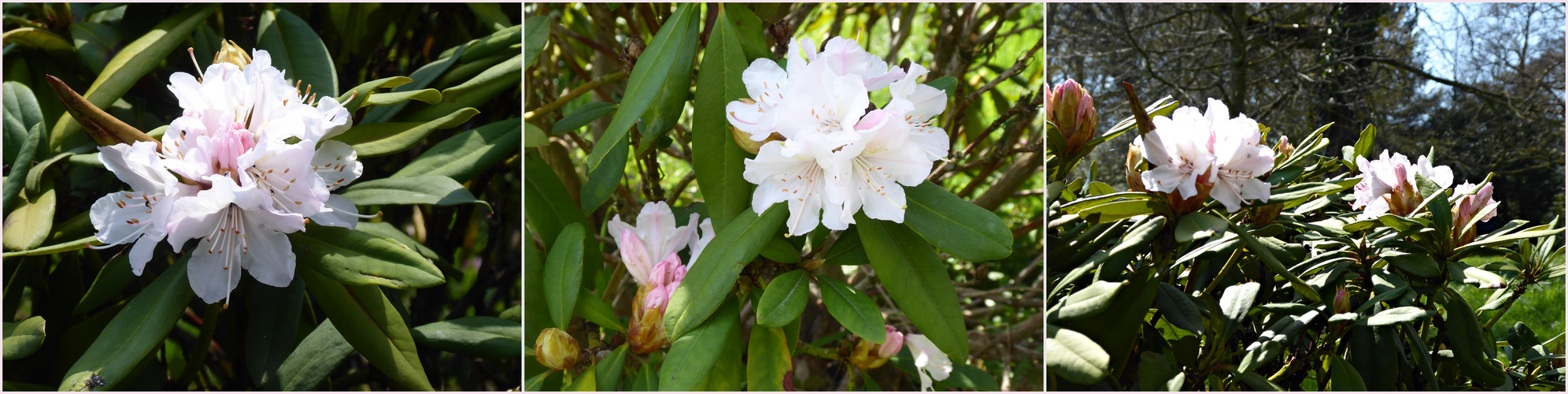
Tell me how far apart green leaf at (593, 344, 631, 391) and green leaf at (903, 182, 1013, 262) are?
0.37 metres

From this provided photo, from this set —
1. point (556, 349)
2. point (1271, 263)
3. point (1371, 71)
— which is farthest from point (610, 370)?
point (1371, 71)

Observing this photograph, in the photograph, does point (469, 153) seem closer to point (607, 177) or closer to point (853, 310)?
point (607, 177)

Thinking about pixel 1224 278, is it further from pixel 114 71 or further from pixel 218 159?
pixel 114 71

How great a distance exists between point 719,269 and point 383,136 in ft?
1.42

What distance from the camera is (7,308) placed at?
95cm

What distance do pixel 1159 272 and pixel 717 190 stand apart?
1.69 ft

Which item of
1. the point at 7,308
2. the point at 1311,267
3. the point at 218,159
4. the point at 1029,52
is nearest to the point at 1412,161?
the point at 1311,267

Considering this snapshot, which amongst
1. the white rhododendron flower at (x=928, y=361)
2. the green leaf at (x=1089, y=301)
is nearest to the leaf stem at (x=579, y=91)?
the white rhododendron flower at (x=928, y=361)

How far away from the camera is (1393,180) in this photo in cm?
98

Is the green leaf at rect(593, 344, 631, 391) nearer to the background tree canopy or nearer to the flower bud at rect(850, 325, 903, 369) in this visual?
the flower bud at rect(850, 325, 903, 369)

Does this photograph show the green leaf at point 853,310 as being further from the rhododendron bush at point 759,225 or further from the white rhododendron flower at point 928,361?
the white rhododendron flower at point 928,361

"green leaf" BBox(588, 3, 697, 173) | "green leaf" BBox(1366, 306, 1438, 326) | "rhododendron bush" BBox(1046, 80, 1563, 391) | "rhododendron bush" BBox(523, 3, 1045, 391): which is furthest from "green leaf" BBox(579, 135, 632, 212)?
"green leaf" BBox(1366, 306, 1438, 326)

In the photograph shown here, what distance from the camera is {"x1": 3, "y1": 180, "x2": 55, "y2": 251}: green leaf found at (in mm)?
811

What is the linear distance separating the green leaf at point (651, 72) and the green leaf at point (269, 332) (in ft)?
1.50
